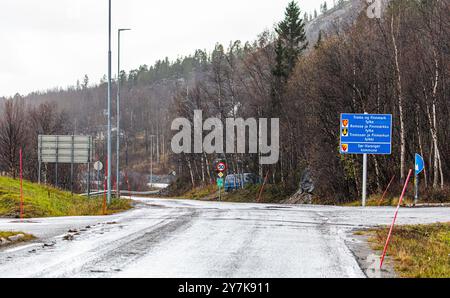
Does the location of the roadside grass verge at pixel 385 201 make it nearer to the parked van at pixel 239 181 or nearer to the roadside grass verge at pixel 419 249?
the roadside grass verge at pixel 419 249

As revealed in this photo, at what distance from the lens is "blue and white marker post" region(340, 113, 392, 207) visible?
102 ft

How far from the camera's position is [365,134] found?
3117cm

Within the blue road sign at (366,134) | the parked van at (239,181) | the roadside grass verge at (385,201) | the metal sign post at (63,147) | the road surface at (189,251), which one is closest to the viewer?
the road surface at (189,251)

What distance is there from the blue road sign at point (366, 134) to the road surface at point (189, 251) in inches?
561

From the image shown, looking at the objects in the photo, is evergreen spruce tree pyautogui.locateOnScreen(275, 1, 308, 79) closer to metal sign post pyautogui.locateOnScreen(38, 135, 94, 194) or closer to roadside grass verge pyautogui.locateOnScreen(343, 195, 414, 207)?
metal sign post pyautogui.locateOnScreen(38, 135, 94, 194)

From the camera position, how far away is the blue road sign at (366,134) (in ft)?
102

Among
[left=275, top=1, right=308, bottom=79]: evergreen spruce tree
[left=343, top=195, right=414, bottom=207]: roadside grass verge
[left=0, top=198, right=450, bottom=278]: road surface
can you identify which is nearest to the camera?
[left=0, top=198, right=450, bottom=278]: road surface

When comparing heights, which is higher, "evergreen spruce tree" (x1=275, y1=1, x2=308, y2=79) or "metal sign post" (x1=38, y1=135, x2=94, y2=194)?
"evergreen spruce tree" (x1=275, y1=1, x2=308, y2=79)

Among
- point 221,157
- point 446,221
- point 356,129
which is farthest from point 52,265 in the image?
point 221,157

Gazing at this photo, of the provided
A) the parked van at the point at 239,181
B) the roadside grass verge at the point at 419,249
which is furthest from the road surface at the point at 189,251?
the parked van at the point at 239,181

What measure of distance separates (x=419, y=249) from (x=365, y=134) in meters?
19.9

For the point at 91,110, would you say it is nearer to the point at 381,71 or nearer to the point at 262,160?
the point at 262,160

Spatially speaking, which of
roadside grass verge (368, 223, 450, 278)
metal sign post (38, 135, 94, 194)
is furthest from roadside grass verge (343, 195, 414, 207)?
metal sign post (38, 135, 94, 194)

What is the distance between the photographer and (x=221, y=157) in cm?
7706
